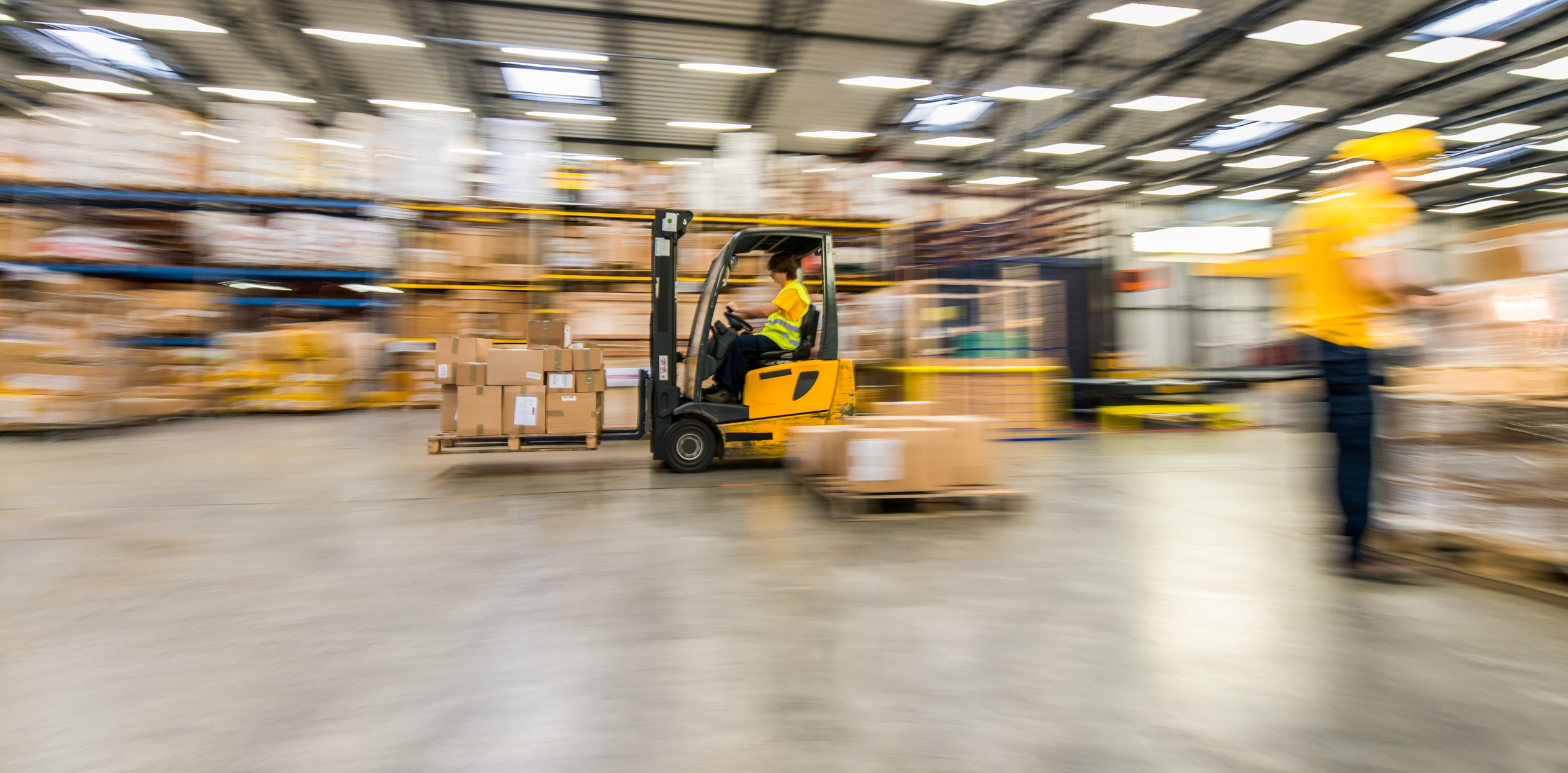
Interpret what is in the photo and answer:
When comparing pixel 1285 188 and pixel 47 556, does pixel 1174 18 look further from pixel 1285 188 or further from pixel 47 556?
pixel 47 556

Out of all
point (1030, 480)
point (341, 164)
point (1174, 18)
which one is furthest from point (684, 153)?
point (1030, 480)

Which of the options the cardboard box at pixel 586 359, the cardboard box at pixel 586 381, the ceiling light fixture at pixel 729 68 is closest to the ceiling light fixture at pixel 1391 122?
the ceiling light fixture at pixel 729 68

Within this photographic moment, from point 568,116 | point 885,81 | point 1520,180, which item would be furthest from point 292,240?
point 1520,180

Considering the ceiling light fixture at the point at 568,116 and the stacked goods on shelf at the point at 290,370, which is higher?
the ceiling light fixture at the point at 568,116

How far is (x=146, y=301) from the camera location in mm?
8109

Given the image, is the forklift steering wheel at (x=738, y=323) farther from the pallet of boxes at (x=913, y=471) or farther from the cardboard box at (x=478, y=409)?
the cardboard box at (x=478, y=409)

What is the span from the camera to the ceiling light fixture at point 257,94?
39.5 ft

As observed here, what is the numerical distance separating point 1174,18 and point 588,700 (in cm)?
1211

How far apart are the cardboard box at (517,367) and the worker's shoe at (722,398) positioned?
48.4 inches

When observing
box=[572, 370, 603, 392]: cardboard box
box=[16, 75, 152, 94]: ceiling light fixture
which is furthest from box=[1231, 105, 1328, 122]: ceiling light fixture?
box=[16, 75, 152, 94]: ceiling light fixture

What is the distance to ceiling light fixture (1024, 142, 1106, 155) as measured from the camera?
1470cm

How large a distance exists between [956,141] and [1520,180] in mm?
14642

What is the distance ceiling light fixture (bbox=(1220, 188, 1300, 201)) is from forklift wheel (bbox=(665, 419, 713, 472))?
1827 cm

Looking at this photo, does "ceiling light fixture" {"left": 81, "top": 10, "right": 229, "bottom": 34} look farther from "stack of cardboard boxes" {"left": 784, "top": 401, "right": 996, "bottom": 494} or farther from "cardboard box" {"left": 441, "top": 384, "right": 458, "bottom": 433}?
"stack of cardboard boxes" {"left": 784, "top": 401, "right": 996, "bottom": 494}
